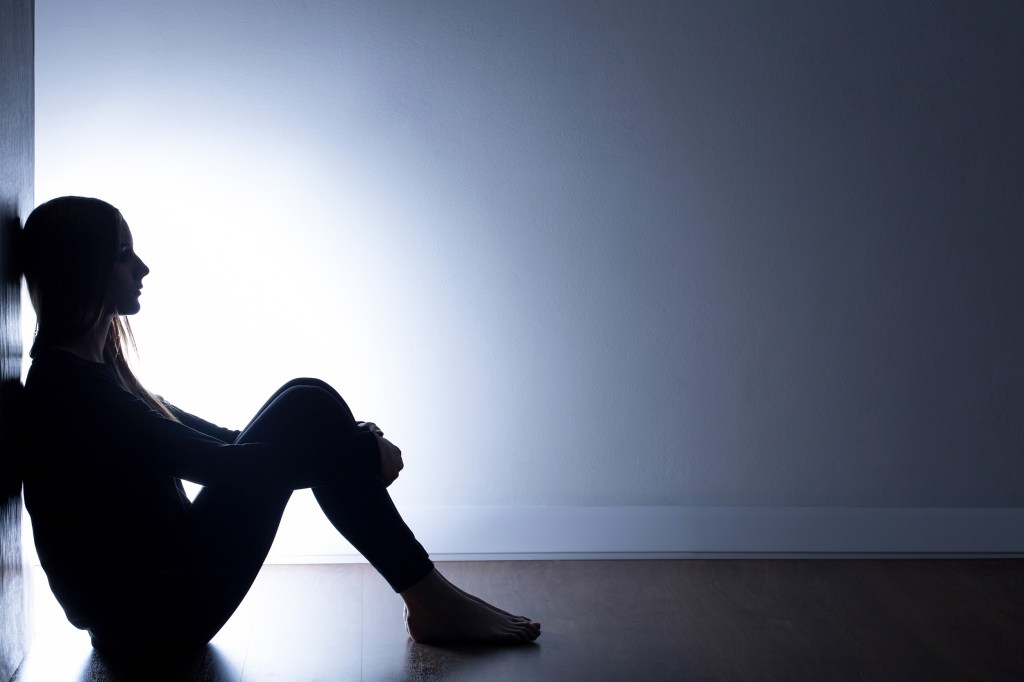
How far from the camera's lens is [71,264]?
78.0 inches

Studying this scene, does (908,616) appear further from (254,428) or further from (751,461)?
(254,428)

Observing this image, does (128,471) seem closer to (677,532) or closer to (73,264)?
(73,264)

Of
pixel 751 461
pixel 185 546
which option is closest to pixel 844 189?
pixel 751 461

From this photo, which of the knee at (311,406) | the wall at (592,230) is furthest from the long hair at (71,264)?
the wall at (592,230)

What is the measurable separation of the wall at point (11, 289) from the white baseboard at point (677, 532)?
1.00m

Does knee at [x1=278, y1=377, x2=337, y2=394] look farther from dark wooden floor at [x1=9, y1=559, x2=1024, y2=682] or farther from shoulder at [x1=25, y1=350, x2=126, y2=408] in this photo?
dark wooden floor at [x1=9, y1=559, x2=1024, y2=682]

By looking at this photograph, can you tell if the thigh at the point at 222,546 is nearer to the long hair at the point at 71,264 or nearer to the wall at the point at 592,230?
the long hair at the point at 71,264

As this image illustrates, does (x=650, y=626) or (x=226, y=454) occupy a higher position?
(x=226, y=454)

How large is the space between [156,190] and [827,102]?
196 cm

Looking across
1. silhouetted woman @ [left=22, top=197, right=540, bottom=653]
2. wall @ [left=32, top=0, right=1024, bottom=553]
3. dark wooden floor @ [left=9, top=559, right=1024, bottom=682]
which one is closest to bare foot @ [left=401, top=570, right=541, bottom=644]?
dark wooden floor @ [left=9, top=559, right=1024, bottom=682]

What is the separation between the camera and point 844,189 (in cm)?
322

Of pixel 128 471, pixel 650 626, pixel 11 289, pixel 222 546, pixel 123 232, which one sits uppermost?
pixel 123 232

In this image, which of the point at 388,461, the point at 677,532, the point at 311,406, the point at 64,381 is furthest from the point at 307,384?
the point at 677,532

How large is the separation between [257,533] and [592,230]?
147 cm
